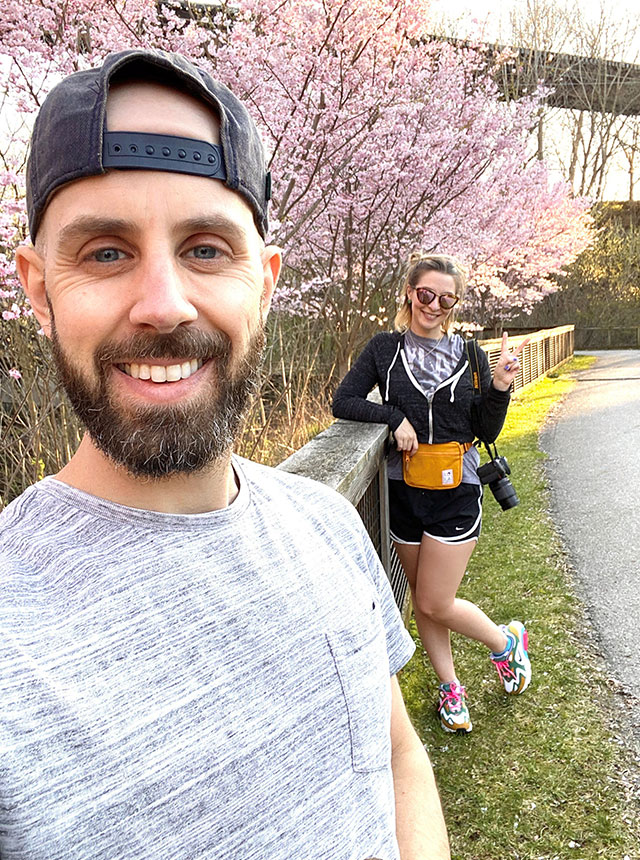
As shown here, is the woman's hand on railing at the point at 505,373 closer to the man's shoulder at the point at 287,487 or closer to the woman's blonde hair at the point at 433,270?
the woman's blonde hair at the point at 433,270

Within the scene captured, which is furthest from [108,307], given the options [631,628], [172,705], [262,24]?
[262,24]

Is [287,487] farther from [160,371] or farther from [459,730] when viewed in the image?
[459,730]

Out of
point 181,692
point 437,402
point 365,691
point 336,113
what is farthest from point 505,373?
point 336,113

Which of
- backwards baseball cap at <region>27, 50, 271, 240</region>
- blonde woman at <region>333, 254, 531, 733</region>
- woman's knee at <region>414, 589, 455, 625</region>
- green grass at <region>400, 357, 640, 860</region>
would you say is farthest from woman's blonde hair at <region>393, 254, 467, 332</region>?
backwards baseball cap at <region>27, 50, 271, 240</region>

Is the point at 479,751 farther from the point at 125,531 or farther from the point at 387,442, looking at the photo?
the point at 125,531

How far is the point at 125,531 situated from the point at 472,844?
2434 mm

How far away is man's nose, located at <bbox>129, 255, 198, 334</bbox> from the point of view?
110 cm

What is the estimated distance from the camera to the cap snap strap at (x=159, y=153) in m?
1.07

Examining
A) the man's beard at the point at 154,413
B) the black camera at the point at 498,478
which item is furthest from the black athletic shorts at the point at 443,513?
the man's beard at the point at 154,413

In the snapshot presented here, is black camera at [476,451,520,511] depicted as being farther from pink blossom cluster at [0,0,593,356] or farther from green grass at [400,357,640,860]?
pink blossom cluster at [0,0,593,356]

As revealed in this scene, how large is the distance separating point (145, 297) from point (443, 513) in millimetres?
2554

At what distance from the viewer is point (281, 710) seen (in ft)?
3.49

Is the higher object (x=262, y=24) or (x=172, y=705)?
(x=262, y=24)

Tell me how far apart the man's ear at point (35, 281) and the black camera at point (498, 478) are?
9.05ft
